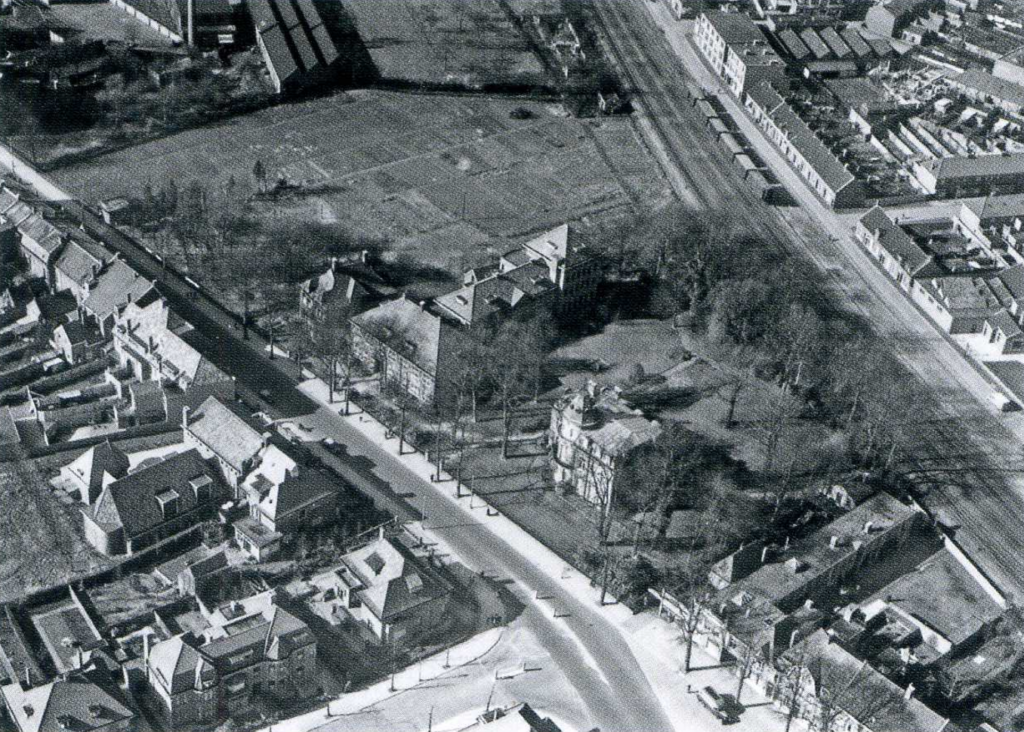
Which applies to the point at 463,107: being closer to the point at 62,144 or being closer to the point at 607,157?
the point at 607,157

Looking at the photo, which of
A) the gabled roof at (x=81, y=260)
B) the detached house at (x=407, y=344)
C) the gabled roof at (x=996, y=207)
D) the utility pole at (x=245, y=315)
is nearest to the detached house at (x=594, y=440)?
the detached house at (x=407, y=344)

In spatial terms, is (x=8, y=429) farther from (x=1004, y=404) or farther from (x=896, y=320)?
(x=1004, y=404)

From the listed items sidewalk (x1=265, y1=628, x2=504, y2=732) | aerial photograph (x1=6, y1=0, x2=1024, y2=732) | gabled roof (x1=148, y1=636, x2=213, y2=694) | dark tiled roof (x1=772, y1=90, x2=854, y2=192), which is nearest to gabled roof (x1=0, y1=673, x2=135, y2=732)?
aerial photograph (x1=6, y1=0, x2=1024, y2=732)

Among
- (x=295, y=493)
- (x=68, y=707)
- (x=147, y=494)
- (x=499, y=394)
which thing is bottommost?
(x=68, y=707)

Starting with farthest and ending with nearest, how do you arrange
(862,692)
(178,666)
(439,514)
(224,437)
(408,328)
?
(408,328) → (224,437) → (439,514) → (862,692) → (178,666)

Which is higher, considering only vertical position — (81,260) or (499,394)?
(81,260)

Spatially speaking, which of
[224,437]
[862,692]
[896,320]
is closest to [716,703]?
[862,692]

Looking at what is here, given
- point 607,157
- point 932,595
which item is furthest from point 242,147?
point 932,595
